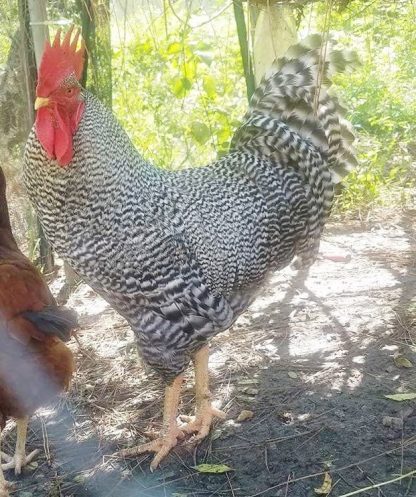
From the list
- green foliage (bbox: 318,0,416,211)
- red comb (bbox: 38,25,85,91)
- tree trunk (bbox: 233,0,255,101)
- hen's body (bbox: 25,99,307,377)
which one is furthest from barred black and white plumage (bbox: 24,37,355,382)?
green foliage (bbox: 318,0,416,211)

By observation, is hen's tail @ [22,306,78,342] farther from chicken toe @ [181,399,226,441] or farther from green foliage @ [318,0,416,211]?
green foliage @ [318,0,416,211]

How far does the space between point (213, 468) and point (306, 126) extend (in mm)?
2163

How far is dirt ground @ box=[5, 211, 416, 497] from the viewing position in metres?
2.88

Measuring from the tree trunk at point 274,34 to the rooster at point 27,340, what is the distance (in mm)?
2453

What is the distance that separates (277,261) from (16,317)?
1670 millimetres

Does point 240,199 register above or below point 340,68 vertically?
below

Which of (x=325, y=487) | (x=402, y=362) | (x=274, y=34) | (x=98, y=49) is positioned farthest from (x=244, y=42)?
(x=325, y=487)

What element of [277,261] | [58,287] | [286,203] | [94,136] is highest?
[94,136]

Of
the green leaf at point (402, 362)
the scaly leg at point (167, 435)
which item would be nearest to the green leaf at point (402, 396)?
the green leaf at point (402, 362)

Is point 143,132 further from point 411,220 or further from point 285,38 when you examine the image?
point 411,220

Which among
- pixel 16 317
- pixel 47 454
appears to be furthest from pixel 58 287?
pixel 16 317

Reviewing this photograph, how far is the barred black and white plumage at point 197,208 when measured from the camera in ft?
9.41

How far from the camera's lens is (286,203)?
3.55m

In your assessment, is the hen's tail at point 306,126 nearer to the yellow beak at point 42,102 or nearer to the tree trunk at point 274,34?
the tree trunk at point 274,34
